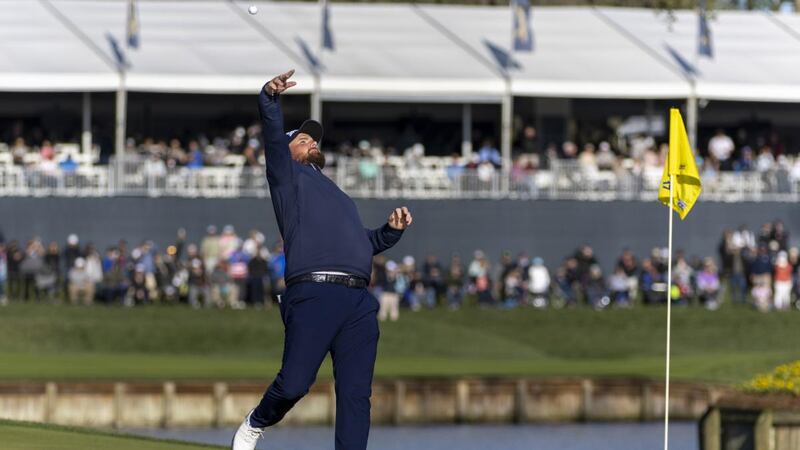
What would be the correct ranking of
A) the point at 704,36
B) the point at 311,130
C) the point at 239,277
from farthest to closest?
the point at 704,36
the point at 239,277
the point at 311,130

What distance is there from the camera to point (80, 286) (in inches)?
1500

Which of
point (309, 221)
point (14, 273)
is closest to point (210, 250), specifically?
point (14, 273)

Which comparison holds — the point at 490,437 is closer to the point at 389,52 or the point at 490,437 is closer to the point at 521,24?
the point at 521,24

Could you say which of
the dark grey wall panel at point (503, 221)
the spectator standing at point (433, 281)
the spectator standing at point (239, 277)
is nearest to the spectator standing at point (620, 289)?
the dark grey wall panel at point (503, 221)

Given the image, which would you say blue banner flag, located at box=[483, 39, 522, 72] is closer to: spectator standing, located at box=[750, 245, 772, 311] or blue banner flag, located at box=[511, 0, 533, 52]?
blue banner flag, located at box=[511, 0, 533, 52]

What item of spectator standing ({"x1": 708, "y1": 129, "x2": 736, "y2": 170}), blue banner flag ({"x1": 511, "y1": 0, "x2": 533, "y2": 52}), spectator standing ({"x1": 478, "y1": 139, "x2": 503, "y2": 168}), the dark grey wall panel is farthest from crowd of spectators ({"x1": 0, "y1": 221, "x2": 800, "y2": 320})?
blue banner flag ({"x1": 511, "y1": 0, "x2": 533, "y2": 52})

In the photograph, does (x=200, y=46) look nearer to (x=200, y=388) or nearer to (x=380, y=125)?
(x=380, y=125)

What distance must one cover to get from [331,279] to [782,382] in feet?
30.2

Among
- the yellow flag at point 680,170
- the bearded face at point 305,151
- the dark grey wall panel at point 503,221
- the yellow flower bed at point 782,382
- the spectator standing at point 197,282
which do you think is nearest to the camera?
the bearded face at point 305,151

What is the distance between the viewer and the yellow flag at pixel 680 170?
16125mm

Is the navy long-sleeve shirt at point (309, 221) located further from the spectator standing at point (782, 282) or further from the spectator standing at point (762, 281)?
the spectator standing at point (762, 281)

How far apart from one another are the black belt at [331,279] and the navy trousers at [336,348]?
0.03 m

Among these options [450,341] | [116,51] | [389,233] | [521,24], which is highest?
[521,24]

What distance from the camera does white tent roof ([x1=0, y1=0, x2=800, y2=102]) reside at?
43.6 meters
